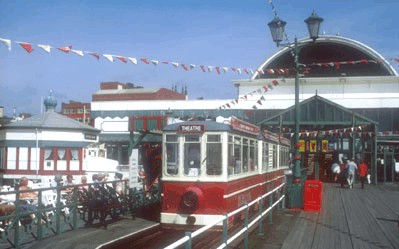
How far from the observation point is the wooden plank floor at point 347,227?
10914mm

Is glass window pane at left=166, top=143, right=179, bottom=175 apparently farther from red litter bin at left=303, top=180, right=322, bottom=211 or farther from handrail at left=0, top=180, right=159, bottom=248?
red litter bin at left=303, top=180, right=322, bottom=211

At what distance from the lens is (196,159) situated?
1268 centimetres

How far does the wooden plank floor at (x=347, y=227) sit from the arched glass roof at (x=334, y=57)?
93.7 feet

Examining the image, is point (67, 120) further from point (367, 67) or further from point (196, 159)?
point (367, 67)

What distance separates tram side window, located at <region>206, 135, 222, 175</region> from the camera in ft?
41.1

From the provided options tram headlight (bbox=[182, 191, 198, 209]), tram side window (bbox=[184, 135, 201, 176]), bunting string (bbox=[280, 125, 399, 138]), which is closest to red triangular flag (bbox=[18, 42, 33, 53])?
tram side window (bbox=[184, 135, 201, 176])

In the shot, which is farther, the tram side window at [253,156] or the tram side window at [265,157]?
the tram side window at [265,157]

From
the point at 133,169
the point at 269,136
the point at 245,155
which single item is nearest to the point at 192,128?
the point at 245,155

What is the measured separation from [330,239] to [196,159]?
12.6 ft

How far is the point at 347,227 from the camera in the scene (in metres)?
13.2

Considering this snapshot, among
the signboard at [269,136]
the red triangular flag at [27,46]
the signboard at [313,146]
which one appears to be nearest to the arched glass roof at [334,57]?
the signboard at [313,146]

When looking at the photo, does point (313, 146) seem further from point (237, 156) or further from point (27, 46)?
point (27, 46)

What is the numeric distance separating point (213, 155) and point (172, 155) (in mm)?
1123

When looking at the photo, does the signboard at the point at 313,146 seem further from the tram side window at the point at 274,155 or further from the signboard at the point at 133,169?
the signboard at the point at 133,169
